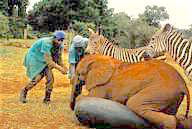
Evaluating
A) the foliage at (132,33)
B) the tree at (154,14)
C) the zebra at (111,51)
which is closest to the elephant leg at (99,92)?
the zebra at (111,51)

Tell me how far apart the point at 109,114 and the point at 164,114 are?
0.73 metres

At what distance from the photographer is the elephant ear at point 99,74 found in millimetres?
6621

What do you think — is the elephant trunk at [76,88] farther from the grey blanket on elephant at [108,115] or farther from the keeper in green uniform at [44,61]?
the keeper in green uniform at [44,61]

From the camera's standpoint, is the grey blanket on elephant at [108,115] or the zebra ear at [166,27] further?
the zebra ear at [166,27]

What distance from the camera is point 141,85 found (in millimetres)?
6301

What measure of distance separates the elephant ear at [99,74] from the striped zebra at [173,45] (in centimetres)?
174

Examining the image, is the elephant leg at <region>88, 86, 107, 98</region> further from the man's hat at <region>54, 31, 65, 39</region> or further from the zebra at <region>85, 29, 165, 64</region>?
the zebra at <region>85, 29, 165, 64</region>

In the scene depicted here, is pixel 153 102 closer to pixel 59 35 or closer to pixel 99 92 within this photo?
pixel 99 92

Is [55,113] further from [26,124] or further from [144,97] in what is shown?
[144,97]

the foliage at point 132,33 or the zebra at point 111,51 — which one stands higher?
the zebra at point 111,51

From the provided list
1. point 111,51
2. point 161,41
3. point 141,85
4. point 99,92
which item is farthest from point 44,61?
point 141,85

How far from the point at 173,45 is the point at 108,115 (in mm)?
2827

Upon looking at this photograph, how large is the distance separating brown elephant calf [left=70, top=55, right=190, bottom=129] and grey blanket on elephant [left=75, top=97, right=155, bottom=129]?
11 cm

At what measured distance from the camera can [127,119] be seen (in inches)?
240
